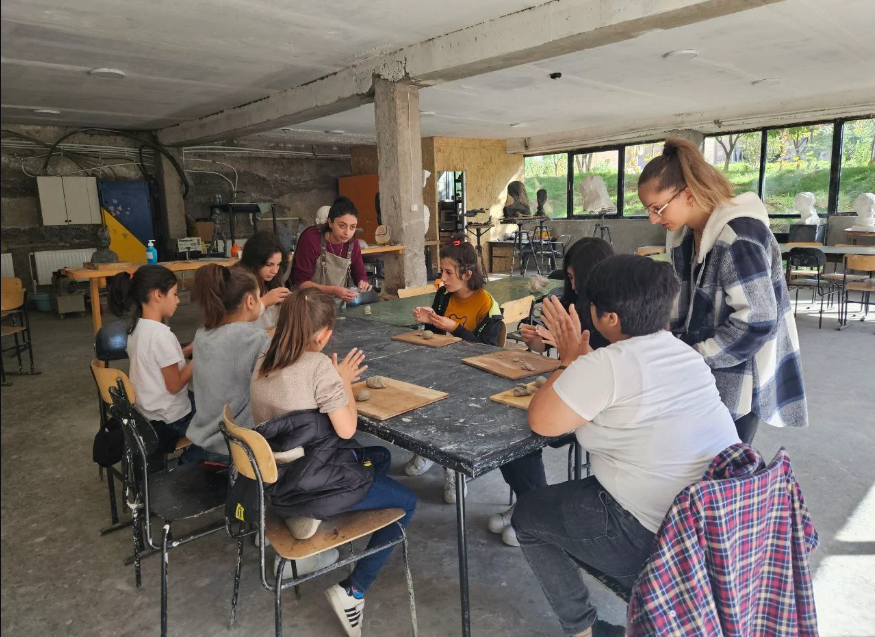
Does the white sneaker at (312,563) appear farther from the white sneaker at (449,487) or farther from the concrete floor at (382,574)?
the white sneaker at (449,487)

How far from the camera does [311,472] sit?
1824mm

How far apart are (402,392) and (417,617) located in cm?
78

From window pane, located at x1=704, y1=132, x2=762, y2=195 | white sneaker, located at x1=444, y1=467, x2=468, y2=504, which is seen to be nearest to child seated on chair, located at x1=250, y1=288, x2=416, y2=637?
white sneaker, located at x1=444, y1=467, x2=468, y2=504

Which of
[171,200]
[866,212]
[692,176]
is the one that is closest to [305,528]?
[692,176]

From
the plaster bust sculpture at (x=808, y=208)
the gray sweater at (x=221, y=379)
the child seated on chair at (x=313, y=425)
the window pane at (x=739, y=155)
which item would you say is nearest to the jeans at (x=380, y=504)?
the child seated on chair at (x=313, y=425)

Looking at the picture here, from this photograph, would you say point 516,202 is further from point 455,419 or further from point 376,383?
point 455,419

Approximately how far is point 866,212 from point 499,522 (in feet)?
26.2

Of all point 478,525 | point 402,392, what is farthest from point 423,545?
point 402,392

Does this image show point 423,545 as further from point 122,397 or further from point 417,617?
point 122,397

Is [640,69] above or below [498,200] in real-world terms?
above

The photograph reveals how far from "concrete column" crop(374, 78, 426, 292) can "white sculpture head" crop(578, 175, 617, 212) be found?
7236mm

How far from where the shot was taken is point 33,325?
828 cm

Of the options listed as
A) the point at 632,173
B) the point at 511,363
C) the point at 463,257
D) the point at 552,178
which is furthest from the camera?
the point at 552,178

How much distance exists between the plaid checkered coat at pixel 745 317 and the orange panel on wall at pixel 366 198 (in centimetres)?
1029
